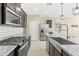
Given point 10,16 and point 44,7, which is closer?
point 10,16

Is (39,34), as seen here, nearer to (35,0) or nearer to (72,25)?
(72,25)

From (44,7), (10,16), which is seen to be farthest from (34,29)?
(10,16)

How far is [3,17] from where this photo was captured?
2.68 metres

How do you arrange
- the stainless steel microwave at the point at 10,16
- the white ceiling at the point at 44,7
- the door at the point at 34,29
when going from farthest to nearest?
1. the door at the point at 34,29
2. the white ceiling at the point at 44,7
3. the stainless steel microwave at the point at 10,16

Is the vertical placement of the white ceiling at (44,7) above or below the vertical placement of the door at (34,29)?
above

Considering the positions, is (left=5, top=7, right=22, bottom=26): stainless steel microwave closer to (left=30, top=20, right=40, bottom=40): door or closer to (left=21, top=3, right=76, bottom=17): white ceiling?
(left=21, top=3, right=76, bottom=17): white ceiling

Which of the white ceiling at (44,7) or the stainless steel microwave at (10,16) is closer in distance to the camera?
the stainless steel microwave at (10,16)

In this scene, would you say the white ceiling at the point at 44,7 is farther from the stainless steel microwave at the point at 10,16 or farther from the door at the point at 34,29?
the door at the point at 34,29

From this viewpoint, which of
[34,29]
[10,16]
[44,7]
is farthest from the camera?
[34,29]

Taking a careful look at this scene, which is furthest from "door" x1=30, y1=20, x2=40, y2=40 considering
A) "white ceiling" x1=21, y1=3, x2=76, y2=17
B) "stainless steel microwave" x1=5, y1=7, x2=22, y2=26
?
"stainless steel microwave" x1=5, y1=7, x2=22, y2=26

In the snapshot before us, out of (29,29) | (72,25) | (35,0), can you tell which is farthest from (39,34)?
(35,0)

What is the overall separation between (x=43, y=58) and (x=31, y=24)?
399 inches

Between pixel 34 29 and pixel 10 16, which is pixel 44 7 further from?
pixel 34 29

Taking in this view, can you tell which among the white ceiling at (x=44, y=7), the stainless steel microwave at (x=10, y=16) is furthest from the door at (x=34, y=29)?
the stainless steel microwave at (x=10, y=16)
